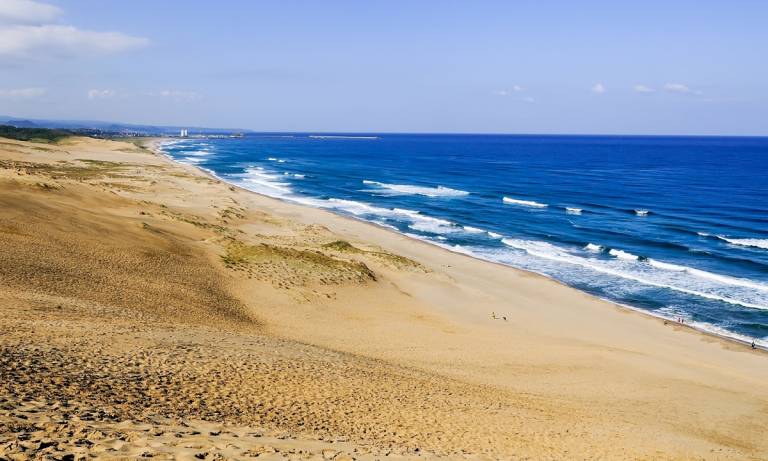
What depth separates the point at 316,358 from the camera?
19.8 m

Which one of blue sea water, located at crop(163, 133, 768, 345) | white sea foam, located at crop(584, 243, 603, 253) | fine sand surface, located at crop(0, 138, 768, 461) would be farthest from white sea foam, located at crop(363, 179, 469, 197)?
fine sand surface, located at crop(0, 138, 768, 461)

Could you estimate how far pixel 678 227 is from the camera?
58312 millimetres

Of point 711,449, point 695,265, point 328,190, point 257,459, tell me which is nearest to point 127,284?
point 257,459

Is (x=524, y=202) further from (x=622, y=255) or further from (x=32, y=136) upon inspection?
(x=32, y=136)

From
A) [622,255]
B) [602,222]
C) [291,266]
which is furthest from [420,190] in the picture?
[291,266]

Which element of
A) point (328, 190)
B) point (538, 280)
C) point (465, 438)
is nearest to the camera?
point (465, 438)

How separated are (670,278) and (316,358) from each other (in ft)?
103

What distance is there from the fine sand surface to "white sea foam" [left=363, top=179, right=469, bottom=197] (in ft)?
132

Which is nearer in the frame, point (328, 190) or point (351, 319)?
point (351, 319)

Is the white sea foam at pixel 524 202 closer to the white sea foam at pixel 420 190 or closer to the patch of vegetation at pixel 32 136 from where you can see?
the white sea foam at pixel 420 190

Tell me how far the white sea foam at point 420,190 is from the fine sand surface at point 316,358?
1580 inches

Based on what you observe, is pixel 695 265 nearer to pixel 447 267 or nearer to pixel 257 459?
pixel 447 267

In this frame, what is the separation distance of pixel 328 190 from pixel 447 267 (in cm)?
4745

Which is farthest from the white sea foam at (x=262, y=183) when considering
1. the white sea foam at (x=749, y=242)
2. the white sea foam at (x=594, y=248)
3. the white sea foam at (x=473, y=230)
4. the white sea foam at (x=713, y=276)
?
the white sea foam at (x=749, y=242)
